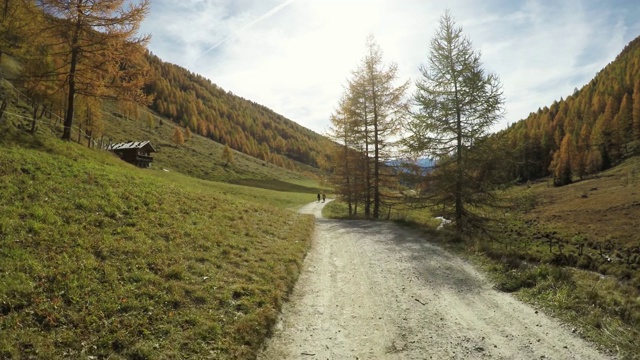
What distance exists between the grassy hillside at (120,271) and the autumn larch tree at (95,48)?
8.34 m

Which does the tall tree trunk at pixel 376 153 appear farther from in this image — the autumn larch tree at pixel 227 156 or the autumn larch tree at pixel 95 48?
the autumn larch tree at pixel 227 156

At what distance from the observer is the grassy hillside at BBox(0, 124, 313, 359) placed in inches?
229

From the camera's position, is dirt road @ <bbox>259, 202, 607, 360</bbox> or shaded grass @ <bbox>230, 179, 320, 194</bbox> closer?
dirt road @ <bbox>259, 202, 607, 360</bbox>

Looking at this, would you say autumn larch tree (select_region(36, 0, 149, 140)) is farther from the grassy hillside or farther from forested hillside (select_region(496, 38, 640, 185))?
forested hillside (select_region(496, 38, 640, 185))

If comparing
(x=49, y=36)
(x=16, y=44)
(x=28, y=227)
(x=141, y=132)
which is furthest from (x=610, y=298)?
(x=141, y=132)

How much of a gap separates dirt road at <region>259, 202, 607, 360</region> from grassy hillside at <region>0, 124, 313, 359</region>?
0.84m

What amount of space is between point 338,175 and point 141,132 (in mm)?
98011

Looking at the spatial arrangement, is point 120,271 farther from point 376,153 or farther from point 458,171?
point 376,153

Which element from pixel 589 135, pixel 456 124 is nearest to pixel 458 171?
pixel 456 124

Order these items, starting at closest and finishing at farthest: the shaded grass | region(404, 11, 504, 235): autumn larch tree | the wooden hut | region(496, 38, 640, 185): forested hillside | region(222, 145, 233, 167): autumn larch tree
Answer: region(404, 11, 504, 235): autumn larch tree
the wooden hut
the shaded grass
region(496, 38, 640, 185): forested hillside
region(222, 145, 233, 167): autumn larch tree

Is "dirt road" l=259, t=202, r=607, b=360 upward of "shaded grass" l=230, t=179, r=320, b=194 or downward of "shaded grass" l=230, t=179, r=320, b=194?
downward

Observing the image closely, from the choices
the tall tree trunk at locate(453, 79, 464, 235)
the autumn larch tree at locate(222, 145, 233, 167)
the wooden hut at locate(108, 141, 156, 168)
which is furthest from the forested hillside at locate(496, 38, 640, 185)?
the wooden hut at locate(108, 141, 156, 168)

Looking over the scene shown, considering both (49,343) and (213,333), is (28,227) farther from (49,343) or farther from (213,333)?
(213,333)

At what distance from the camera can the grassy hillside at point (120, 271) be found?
5828 millimetres
